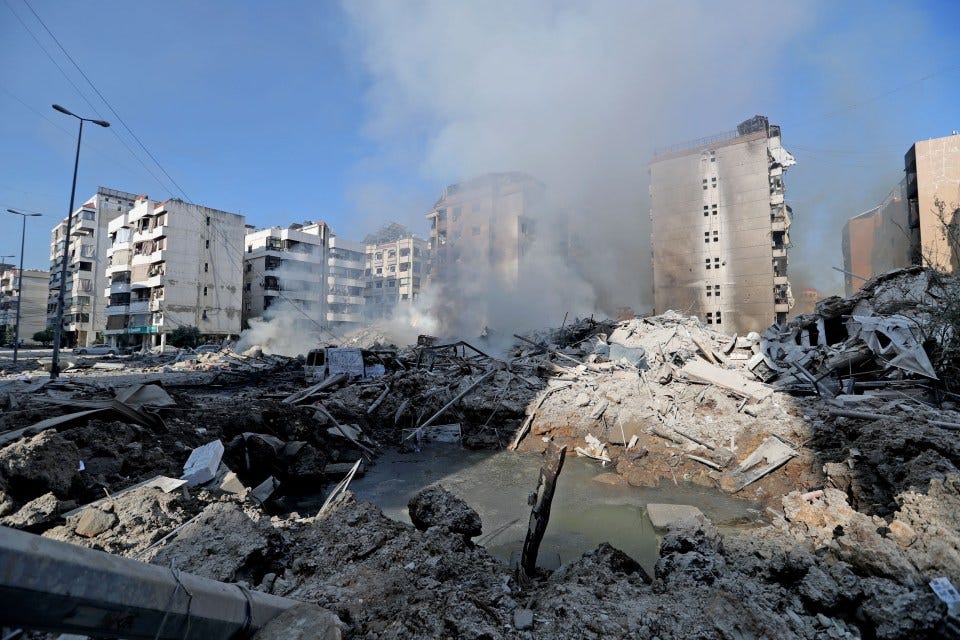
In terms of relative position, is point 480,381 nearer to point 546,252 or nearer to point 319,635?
point 319,635

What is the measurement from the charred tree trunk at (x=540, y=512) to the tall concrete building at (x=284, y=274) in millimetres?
47513

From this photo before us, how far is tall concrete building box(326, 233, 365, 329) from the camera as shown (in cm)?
5472

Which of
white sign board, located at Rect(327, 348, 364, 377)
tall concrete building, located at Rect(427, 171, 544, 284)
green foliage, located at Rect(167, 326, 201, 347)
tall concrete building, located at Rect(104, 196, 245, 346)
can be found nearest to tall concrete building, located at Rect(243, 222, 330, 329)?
tall concrete building, located at Rect(104, 196, 245, 346)

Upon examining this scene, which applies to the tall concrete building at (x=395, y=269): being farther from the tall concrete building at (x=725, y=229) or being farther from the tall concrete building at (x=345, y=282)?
the tall concrete building at (x=725, y=229)

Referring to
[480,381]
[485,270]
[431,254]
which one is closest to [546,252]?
[485,270]

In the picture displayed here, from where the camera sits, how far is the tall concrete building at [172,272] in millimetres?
43469

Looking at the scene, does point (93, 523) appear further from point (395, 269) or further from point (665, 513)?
point (395, 269)

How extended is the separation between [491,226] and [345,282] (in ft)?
67.5

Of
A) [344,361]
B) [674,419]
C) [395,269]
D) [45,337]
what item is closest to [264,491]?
[674,419]

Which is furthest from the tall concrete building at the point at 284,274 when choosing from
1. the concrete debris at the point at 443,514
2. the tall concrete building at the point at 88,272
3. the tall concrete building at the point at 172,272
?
the concrete debris at the point at 443,514

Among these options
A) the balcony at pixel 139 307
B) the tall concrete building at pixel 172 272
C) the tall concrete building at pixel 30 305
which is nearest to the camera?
the tall concrete building at pixel 172 272

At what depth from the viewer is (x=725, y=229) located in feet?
130

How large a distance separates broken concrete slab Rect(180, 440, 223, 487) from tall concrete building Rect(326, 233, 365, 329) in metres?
47.2

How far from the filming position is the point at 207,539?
388 cm
